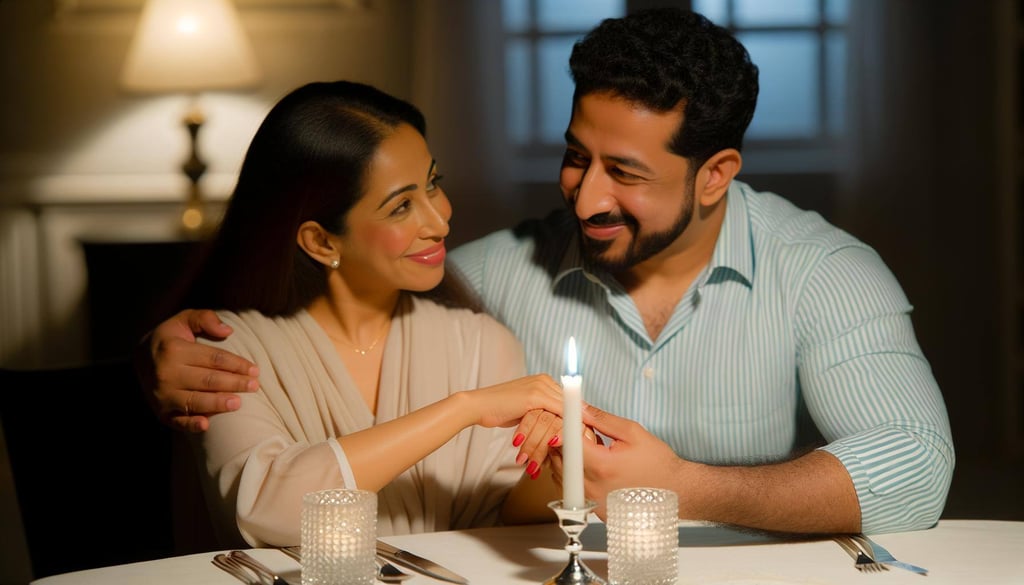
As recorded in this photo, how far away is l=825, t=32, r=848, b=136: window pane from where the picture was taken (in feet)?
13.5

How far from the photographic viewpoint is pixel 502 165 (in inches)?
158

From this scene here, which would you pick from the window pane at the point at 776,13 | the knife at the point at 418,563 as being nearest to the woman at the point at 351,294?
the knife at the point at 418,563

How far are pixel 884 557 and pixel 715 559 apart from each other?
0.68 ft

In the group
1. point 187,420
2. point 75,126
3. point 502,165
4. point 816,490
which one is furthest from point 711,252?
point 75,126

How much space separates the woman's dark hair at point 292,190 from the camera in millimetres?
1930

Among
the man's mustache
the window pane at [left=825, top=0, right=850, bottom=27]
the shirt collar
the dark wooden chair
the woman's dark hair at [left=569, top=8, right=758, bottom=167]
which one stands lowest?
the dark wooden chair

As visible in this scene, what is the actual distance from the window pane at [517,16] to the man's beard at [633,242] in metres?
2.07

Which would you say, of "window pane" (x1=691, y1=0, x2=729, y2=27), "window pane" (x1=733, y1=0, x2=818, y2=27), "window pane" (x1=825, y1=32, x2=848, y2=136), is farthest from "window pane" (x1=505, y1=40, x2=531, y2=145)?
"window pane" (x1=825, y1=32, x2=848, y2=136)

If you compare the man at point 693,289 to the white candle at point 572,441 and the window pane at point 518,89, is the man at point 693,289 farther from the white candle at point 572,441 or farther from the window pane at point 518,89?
the window pane at point 518,89

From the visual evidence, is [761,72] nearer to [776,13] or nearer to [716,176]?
[776,13]

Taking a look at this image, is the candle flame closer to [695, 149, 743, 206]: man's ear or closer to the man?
the man

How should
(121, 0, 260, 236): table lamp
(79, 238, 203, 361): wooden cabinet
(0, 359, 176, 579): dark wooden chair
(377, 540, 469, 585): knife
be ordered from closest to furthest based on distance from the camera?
(377, 540, 469, 585): knife → (0, 359, 176, 579): dark wooden chair → (121, 0, 260, 236): table lamp → (79, 238, 203, 361): wooden cabinet

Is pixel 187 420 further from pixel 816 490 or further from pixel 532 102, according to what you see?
pixel 532 102

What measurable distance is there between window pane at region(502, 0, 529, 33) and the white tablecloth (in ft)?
9.20
